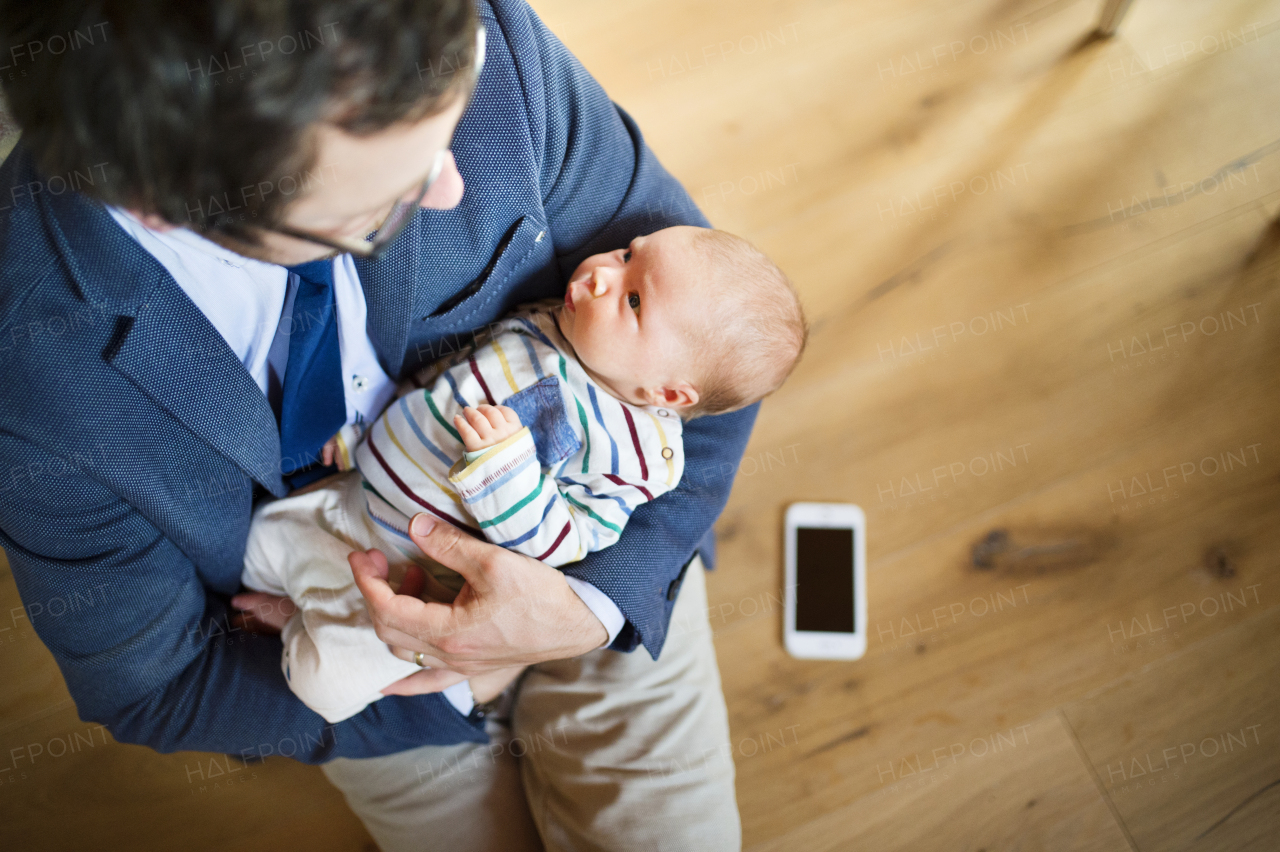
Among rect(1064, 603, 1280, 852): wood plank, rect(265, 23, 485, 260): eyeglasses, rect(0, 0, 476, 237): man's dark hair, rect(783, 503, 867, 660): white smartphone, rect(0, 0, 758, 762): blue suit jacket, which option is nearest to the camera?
rect(0, 0, 476, 237): man's dark hair

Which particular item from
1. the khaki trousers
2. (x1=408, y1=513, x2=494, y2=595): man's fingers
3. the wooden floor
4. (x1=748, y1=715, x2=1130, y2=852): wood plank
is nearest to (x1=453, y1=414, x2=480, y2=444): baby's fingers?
(x1=408, y1=513, x2=494, y2=595): man's fingers

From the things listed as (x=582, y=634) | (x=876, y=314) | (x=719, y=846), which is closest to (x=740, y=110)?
(x=876, y=314)

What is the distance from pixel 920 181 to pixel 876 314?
1.20 ft

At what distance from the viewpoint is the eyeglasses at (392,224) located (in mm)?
702

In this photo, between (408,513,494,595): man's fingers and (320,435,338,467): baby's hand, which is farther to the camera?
(320,435,338,467): baby's hand

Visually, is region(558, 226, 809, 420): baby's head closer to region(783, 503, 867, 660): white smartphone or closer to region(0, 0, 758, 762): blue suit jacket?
region(0, 0, 758, 762): blue suit jacket

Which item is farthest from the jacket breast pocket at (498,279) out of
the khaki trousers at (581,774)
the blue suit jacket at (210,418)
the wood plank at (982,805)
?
the wood plank at (982,805)

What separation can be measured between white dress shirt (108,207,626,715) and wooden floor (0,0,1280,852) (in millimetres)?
670

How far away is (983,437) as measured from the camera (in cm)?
169

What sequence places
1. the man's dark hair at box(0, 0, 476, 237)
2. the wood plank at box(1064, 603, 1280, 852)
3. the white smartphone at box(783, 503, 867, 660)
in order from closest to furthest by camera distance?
the man's dark hair at box(0, 0, 476, 237) → the wood plank at box(1064, 603, 1280, 852) → the white smartphone at box(783, 503, 867, 660)

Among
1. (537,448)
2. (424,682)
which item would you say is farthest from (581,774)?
(537,448)

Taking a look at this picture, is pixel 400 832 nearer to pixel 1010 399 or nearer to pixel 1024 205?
pixel 1010 399

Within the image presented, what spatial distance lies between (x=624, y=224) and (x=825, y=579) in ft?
2.80

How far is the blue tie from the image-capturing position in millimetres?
979
